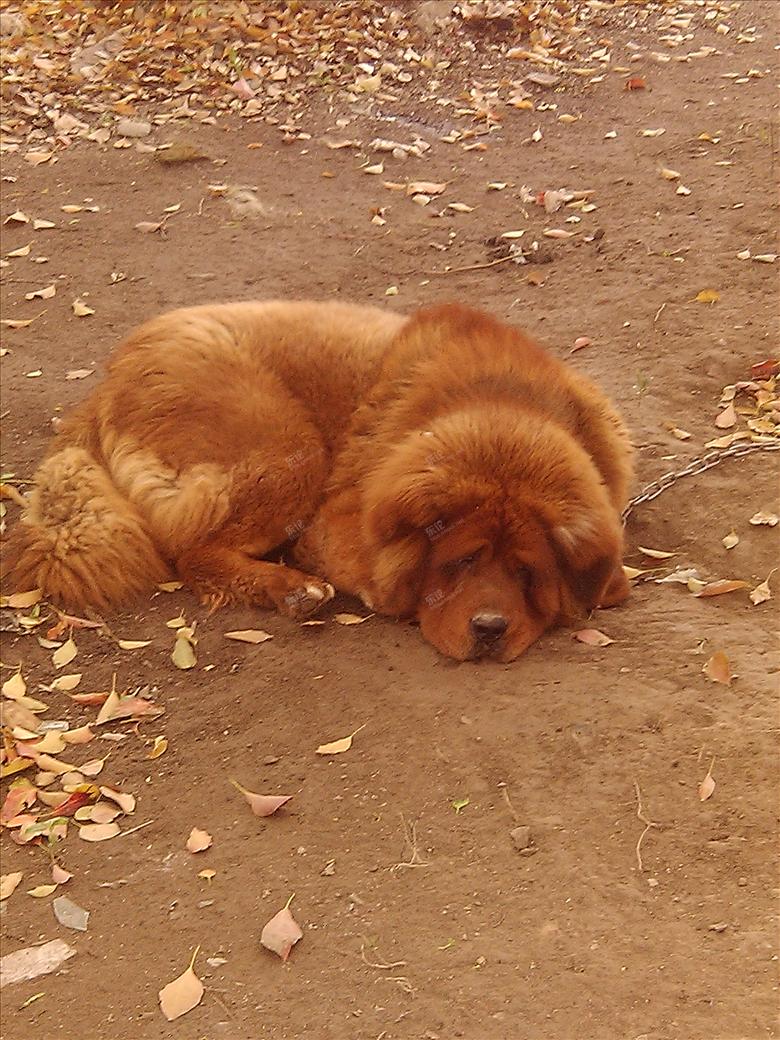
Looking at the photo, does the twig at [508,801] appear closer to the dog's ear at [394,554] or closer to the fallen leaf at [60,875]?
the dog's ear at [394,554]

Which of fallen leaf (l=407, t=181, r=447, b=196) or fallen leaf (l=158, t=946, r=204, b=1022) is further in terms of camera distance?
fallen leaf (l=407, t=181, r=447, b=196)

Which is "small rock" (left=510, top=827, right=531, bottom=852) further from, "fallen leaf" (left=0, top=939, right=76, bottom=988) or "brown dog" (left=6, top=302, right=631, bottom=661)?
"fallen leaf" (left=0, top=939, right=76, bottom=988)

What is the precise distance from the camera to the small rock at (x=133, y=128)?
9.50 metres

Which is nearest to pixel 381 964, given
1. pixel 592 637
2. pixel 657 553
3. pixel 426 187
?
pixel 592 637

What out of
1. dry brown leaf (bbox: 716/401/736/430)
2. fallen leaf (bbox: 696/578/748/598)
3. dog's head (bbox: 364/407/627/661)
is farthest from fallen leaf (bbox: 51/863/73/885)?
dry brown leaf (bbox: 716/401/736/430)

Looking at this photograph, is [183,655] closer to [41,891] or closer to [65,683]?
[65,683]

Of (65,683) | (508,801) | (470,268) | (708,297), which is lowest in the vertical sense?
(65,683)

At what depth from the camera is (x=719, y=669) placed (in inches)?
142

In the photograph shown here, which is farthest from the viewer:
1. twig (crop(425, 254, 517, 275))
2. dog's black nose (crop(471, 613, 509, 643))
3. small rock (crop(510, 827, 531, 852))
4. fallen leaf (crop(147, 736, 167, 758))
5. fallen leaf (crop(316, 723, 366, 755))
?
twig (crop(425, 254, 517, 275))

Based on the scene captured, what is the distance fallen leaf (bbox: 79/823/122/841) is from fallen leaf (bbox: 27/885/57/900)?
205 millimetres

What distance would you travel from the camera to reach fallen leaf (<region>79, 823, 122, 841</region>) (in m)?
3.34

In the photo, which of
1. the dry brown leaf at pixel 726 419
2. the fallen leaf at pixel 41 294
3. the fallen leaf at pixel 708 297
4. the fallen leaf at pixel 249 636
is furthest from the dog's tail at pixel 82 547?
the fallen leaf at pixel 708 297

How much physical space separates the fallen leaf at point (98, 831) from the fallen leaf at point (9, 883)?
0.22 metres

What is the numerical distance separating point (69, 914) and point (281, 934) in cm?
65
